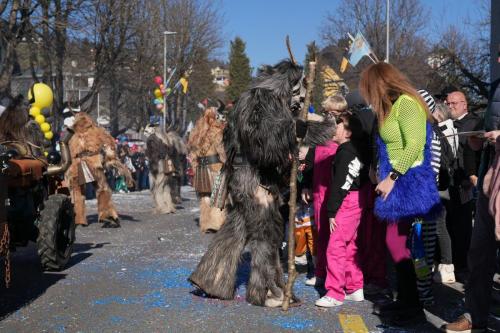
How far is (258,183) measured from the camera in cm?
662

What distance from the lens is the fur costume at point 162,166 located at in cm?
1727

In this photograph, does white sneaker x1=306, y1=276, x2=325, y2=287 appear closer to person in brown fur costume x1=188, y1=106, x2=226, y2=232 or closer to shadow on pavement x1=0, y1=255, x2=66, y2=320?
shadow on pavement x1=0, y1=255, x2=66, y2=320

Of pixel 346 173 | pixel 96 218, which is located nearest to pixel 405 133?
pixel 346 173

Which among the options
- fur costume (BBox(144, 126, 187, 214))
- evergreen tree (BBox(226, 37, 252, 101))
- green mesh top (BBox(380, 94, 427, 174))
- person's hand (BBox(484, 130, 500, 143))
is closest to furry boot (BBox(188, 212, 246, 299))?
green mesh top (BBox(380, 94, 427, 174))

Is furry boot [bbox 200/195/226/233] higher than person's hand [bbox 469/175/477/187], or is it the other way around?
person's hand [bbox 469/175/477/187]

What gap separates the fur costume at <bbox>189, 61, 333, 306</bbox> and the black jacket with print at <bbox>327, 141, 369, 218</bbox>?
1.47 ft

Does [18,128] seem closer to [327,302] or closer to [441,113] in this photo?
[327,302]

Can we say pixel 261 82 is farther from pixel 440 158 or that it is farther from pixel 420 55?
pixel 420 55

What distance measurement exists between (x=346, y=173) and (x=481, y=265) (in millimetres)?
1708

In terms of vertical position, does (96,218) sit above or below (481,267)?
below

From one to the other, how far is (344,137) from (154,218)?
9.59 metres

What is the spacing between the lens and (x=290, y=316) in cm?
624

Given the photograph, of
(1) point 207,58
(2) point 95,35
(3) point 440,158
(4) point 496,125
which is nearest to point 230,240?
(3) point 440,158

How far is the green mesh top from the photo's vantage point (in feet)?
18.7
